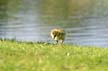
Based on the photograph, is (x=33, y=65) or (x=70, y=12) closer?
(x=33, y=65)

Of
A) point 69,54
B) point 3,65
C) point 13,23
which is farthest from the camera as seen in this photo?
point 13,23

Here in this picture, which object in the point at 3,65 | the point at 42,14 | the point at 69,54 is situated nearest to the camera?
the point at 3,65

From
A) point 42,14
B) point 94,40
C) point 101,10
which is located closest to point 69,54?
point 94,40

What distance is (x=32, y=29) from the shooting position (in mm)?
31344

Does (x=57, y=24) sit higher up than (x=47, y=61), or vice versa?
(x=47, y=61)

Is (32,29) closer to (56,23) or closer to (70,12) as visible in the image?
(56,23)

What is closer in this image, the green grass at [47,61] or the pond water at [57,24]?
the green grass at [47,61]

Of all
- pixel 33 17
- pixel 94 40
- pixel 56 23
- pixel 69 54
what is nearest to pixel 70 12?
pixel 33 17

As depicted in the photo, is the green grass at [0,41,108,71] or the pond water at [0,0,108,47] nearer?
the green grass at [0,41,108,71]

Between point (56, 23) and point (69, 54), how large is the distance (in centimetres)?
2429

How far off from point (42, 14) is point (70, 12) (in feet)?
12.4

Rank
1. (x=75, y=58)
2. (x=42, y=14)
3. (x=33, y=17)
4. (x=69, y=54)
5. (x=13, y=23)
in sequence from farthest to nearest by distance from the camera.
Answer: (x=42, y=14), (x=33, y=17), (x=13, y=23), (x=69, y=54), (x=75, y=58)

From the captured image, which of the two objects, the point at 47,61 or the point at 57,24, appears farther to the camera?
the point at 57,24

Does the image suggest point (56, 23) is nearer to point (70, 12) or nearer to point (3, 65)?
point (70, 12)
